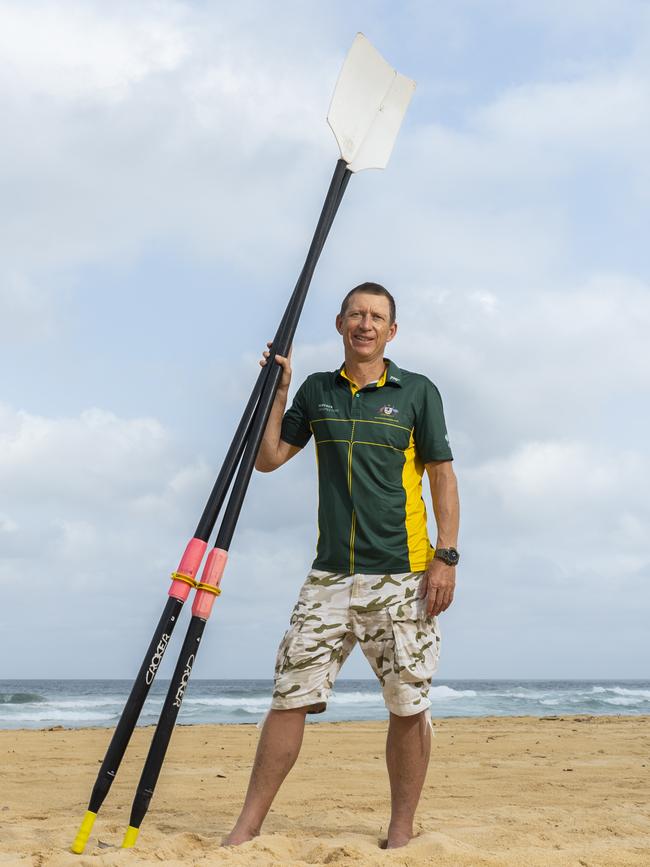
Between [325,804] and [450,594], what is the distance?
2061 millimetres

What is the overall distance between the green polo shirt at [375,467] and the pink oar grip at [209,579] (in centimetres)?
39

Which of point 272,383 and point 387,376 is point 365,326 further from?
point 272,383

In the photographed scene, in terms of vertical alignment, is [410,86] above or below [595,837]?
above

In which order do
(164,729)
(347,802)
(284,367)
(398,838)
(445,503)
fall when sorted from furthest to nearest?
(347,802)
(284,367)
(445,503)
(398,838)
(164,729)

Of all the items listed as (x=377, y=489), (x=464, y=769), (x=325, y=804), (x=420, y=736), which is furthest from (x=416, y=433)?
(x=464, y=769)

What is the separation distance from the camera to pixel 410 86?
14.4ft

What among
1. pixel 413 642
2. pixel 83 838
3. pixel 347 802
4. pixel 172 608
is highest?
pixel 413 642

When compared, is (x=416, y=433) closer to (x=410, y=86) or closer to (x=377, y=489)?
(x=377, y=489)

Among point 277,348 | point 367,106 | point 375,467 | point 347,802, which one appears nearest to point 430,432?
point 375,467

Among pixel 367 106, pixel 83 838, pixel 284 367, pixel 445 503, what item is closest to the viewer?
pixel 83 838

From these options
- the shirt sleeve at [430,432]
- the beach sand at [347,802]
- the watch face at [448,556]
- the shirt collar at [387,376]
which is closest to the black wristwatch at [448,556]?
the watch face at [448,556]

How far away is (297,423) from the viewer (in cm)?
369

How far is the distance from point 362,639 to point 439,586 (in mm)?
370

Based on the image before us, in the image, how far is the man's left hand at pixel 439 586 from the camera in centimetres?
334
